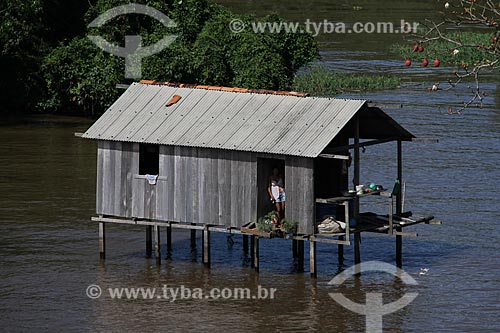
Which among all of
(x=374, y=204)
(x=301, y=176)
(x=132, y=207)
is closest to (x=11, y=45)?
(x=374, y=204)

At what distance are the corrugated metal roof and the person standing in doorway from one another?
94 cm

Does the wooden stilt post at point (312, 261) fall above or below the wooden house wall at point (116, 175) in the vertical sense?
below

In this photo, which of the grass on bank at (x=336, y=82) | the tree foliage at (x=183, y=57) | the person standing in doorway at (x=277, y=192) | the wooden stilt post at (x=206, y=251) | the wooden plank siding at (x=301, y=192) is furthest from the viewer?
the grass on bank at (x=336, y=82)

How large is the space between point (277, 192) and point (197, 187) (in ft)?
6.20

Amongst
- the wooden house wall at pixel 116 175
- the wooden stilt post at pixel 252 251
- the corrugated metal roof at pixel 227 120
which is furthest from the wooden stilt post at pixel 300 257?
the wooden house wall at pixel 116 175

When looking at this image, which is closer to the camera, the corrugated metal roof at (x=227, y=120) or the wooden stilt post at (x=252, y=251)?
the corrugated metal roof at (x=227, y=120)

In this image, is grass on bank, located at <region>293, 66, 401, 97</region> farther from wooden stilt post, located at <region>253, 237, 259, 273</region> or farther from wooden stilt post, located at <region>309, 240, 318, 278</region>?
wooden stilt post, located at <region>309, 240, 318, 278</region>

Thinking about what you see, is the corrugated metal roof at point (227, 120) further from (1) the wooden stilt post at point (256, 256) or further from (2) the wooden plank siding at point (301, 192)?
(1) the wooden stilt post at point (256, 256)

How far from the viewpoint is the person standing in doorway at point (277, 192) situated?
25266 millimetres

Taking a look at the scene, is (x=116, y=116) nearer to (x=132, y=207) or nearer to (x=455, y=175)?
(x=132, y=207)

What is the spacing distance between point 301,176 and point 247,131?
5.75 ft

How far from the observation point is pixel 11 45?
46844mm

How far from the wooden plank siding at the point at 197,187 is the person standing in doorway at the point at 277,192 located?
18 cm

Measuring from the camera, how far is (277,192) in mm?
25281
